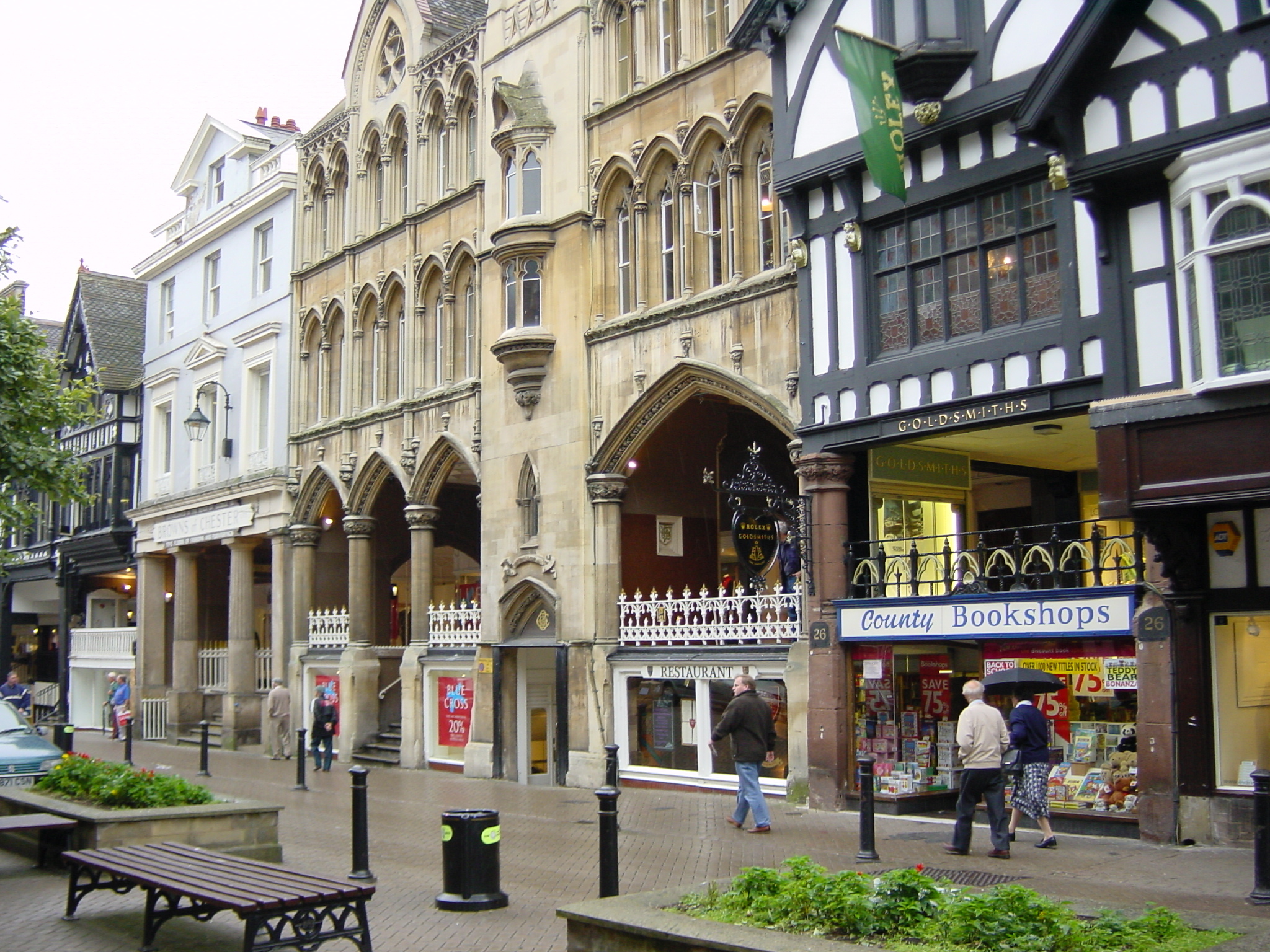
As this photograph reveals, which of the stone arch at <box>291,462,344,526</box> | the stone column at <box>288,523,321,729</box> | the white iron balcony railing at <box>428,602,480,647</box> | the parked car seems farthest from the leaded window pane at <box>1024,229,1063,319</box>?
the stone column at <box>288,523,321,729</box>

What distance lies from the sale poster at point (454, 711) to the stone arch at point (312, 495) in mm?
6155

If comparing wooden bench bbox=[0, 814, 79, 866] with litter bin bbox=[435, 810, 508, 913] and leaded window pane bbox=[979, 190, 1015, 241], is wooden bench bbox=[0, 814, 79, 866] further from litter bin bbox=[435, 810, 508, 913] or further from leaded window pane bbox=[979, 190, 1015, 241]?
leaded window pane bbox=[979, 190, 1015, 241]

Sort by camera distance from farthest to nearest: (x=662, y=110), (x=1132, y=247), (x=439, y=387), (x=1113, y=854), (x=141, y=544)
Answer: (x=141, y=544) → (x=439, y=387) → (x=662, y=110) → (x=1132, y=247) → (x=1113, y=854)

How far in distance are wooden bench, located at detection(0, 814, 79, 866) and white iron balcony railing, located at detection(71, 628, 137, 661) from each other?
24.9 m

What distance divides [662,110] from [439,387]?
7.60m

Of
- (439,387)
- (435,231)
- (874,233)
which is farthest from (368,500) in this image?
(874,233)

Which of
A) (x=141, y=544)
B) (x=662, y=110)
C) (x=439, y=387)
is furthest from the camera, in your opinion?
(x=141, y=544)

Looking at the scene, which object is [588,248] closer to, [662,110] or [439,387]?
[662,110]

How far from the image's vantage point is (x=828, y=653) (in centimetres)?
1672

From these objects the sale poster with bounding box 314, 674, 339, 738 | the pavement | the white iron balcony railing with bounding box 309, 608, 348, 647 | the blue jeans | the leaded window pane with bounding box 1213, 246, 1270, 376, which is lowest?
the pavement

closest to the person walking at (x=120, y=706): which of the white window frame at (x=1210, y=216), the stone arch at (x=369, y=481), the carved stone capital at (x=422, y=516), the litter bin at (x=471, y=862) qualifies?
the stone arch at (x=369, y=481)

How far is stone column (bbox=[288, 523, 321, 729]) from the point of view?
28719 millimetres

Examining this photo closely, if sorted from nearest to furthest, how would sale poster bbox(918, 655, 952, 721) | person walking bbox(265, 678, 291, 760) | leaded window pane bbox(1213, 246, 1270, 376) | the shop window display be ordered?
1. leaded window pane bbox(1213, 246, 1270, 376)
2. the shop window display
3. sale poster bbox(918, 655, 952, 721)
4. person walking bbox(265, 678, 291, 760)

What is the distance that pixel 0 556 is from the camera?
2617 centimetres
